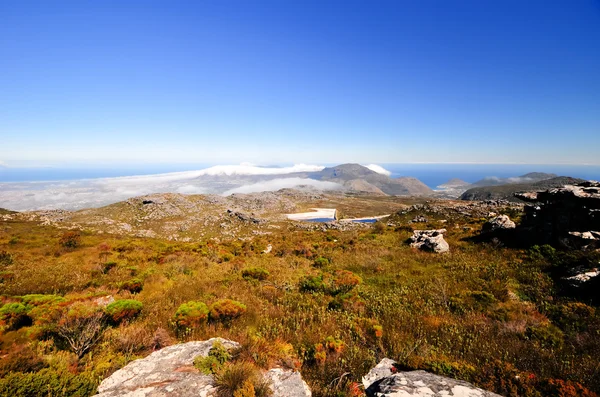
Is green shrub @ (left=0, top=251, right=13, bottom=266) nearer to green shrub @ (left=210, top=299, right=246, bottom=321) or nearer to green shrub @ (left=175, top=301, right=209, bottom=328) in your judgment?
green shrub @ (left=175, top=301, right=209, bottom=328)

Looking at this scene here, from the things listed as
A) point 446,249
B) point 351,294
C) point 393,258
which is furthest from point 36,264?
point 446,249

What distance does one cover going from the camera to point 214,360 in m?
4.52

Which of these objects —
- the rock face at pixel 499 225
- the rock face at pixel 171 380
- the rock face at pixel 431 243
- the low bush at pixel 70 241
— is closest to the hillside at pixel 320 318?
the rock face at pixel 171 380

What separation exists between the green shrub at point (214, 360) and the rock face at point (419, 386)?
2725 millimetres

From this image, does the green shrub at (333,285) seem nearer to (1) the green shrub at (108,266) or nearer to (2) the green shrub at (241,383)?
(2) the green shrub at (241,383)

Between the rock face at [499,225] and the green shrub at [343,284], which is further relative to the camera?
the rock face at [499,225]

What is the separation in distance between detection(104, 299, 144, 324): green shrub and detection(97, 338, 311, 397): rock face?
3145mm

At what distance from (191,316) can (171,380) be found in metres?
2.93

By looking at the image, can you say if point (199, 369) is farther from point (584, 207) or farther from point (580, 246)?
point (584, 207)

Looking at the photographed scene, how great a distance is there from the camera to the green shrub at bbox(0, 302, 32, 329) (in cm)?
681

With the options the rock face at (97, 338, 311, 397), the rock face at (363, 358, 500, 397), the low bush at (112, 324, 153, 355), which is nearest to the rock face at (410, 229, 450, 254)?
the rock face at (363, 358, 500, 397)

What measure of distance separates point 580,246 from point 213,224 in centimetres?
8397

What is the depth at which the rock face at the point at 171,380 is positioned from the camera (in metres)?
3.83

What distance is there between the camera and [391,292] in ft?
33.6
